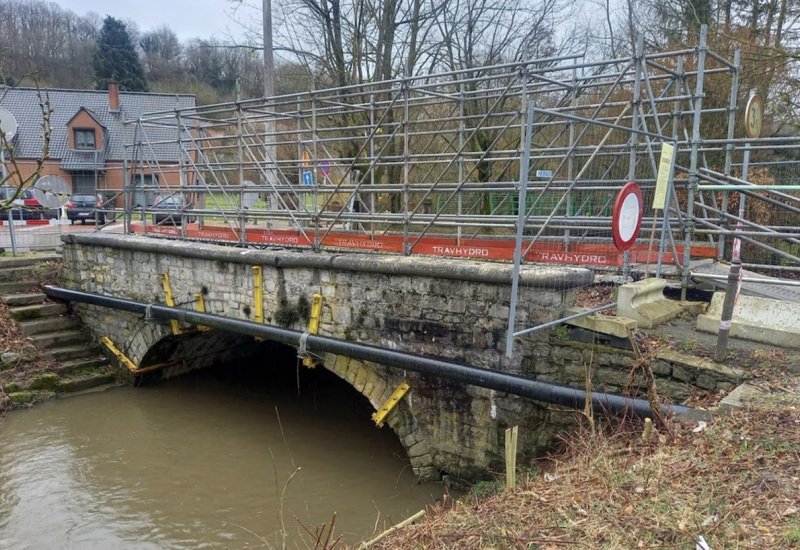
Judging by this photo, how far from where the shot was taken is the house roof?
33188 millimetres

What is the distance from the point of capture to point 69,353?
10.5m

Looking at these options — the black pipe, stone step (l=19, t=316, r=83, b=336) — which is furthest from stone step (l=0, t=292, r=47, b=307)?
the black pipe

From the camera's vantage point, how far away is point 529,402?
5.54 meters

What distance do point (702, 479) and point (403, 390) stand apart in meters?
3.60

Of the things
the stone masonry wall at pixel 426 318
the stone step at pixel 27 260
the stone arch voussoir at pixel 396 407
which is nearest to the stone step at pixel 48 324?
the stone step at pixel 27 260

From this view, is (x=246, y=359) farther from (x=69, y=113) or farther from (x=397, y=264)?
(x=69, y=113)

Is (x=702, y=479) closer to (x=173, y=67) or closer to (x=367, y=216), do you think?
(x=367, y=216)

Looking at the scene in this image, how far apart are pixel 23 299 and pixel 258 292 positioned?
611 centimetres

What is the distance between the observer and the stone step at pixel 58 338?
33.8ft

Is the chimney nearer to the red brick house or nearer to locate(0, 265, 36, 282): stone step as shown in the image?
the red brick house

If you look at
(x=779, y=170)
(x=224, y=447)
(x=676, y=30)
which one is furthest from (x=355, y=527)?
(x=676, y=30)

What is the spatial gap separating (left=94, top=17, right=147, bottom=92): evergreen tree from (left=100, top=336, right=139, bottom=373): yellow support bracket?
45.7m

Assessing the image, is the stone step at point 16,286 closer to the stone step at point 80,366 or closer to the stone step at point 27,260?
the stone step at point 27,260

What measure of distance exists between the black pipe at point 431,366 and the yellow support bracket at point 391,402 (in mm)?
354
